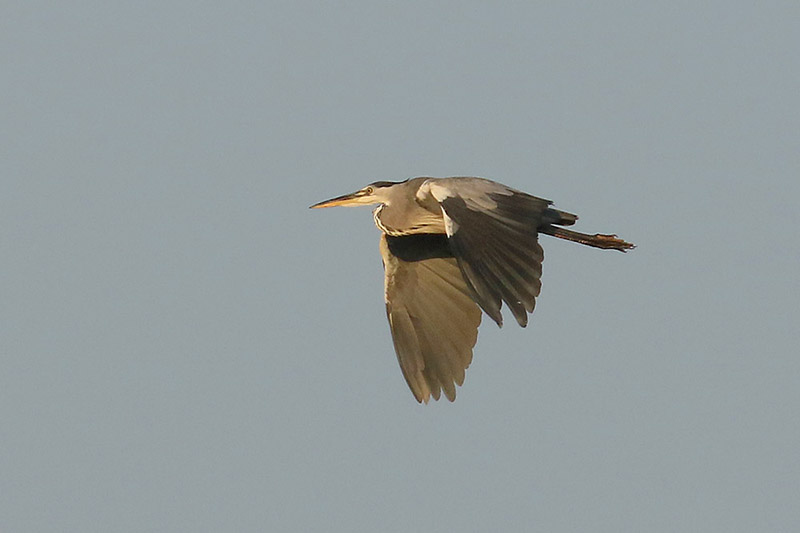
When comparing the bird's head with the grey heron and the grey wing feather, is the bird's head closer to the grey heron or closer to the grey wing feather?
the grey heron

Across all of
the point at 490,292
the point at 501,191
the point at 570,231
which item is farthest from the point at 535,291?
the point at 570,231

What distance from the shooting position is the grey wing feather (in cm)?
744

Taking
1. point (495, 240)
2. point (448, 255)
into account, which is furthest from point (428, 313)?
point (495, 240)

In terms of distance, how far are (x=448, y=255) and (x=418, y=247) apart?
232 mm

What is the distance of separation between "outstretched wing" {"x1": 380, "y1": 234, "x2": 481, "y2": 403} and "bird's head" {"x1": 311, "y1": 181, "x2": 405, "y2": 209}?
1.20 ft

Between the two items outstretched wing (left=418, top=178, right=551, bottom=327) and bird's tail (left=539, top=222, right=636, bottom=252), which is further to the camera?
bird's tail (left=539, top=222, right=636, bottom=252)

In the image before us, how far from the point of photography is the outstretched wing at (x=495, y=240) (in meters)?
7.45

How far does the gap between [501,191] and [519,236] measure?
741mm

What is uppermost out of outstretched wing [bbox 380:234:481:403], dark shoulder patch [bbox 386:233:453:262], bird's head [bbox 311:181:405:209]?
bird's head [bbox 311:181:405:209]

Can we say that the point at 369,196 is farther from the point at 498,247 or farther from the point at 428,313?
the point at 498,247

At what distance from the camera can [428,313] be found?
9484mm

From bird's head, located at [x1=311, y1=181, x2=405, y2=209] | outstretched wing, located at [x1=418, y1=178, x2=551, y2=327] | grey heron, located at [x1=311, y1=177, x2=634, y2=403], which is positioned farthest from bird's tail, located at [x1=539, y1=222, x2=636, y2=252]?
bird's head, located at [x1=311, y1=181, x2=405, y2=209]

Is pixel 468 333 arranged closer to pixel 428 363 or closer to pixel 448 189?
pixel 428 363

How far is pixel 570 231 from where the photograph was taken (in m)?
9.19
